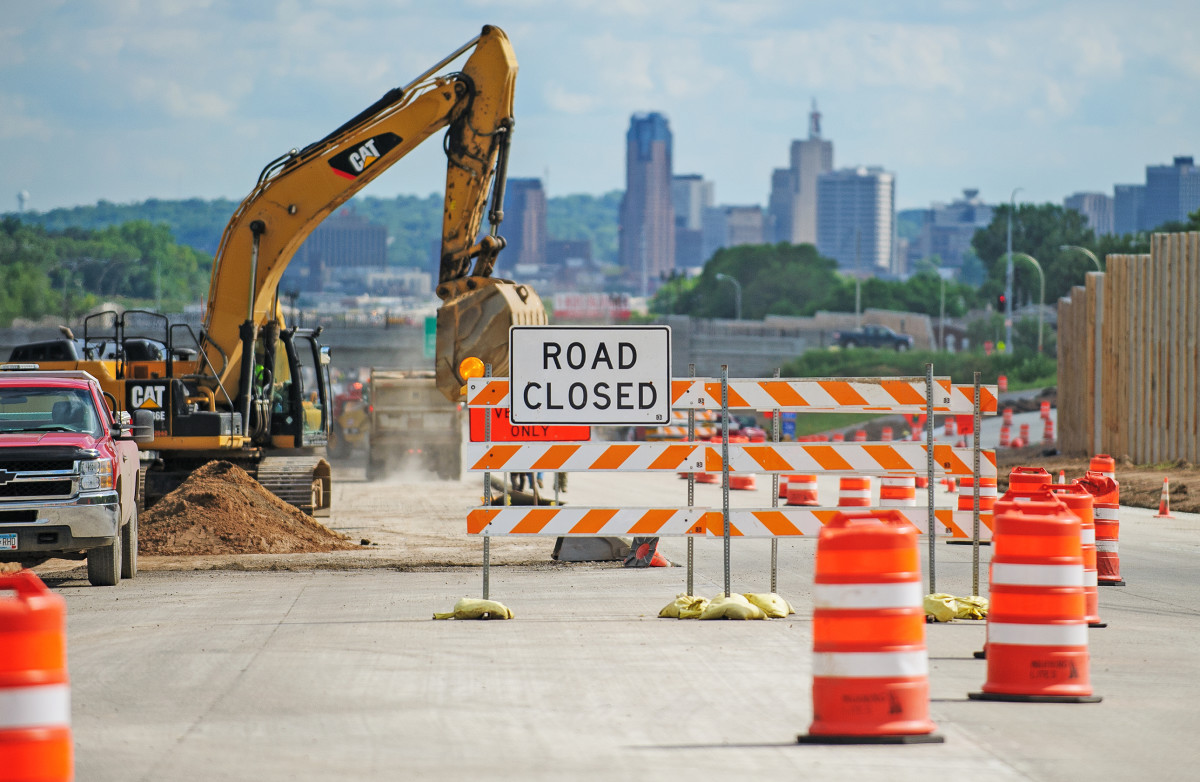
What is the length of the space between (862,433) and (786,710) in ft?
187

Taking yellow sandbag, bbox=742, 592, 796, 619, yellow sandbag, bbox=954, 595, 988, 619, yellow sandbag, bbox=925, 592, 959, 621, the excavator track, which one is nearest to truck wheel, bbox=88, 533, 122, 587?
yellow sandbag, bbox=742, 592, 796, 619

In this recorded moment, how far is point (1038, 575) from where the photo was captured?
29.5 feet

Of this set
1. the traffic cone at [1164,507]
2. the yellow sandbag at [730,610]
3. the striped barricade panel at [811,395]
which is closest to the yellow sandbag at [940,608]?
the yellow sandbag at [730,610]

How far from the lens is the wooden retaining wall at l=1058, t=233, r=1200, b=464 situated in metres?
32.7

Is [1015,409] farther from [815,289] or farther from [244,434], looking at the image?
[815,289]

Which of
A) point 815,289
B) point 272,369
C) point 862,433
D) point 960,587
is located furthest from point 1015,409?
point 815,289

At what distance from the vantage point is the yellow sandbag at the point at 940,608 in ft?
40.7

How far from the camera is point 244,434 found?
73.6 feet

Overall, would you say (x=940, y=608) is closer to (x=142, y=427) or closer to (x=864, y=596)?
(x=864, y=596)

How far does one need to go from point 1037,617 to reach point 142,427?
995cm

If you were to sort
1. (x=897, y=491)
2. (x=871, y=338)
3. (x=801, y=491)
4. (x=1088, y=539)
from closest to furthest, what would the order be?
(x=1088, y=539), (x=897, y=491), (x=801, y=491), (x=871, y=338)

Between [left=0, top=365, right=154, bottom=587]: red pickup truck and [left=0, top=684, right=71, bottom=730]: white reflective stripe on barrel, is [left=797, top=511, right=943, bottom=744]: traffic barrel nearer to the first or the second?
[left=0, top=684, right=71, bottom=730]: white reflective stripe on barrel

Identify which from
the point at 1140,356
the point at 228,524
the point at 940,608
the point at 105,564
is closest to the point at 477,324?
the point at 228,524

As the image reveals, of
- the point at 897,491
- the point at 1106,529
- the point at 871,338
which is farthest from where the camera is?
the point at 871,338
